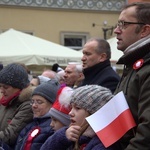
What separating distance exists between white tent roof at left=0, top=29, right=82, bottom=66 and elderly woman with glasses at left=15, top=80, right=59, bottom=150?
4.78 m

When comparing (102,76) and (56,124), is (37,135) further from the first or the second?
(102,76)

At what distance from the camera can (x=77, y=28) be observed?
1438 cm

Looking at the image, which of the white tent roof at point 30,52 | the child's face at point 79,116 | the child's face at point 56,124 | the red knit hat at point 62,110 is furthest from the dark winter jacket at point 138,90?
the white tent roof at point 30,52

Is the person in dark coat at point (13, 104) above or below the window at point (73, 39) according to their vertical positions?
above

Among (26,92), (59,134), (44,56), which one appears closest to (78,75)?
(26,92)

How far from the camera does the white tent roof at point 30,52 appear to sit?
8.88 m

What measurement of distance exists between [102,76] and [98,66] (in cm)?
12

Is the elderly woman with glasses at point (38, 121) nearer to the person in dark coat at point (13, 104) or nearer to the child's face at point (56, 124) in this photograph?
the person in dark coat at point (13, 104)

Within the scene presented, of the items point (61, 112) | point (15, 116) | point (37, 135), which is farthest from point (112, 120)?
point (15, 116)

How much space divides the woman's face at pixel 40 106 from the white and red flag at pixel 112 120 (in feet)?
4.40

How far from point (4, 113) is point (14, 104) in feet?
0.41

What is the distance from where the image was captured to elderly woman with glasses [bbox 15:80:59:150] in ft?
12.5

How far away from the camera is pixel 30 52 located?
29.8ft

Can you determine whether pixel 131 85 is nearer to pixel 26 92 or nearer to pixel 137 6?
pixel 137 6
